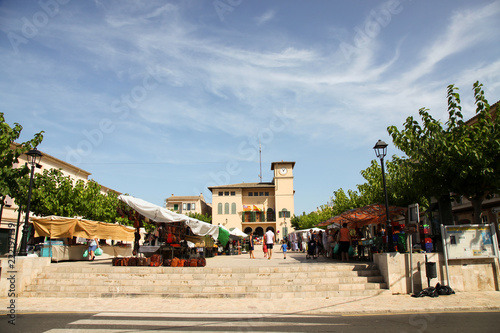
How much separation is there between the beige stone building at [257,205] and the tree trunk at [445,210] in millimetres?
47697

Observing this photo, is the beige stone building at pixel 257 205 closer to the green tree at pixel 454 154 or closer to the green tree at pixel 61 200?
the green tree at pixel 61 200

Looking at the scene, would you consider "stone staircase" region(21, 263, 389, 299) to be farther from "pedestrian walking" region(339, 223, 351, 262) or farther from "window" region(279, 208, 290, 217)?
"window" region(279, 208, 290, 217)

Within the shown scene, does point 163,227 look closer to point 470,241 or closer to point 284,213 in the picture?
point 470,241

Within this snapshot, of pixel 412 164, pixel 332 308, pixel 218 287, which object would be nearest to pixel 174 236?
pixel 218 287

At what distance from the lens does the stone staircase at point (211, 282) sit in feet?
29.9

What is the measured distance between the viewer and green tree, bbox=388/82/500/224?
9.46m

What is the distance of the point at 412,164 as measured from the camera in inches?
411

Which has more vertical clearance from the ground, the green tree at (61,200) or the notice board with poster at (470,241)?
the green tree at (61,200)

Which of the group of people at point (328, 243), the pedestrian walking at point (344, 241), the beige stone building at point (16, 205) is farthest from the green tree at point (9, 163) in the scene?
the pedestrian walking at point (344, 241)

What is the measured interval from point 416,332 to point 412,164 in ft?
20.4

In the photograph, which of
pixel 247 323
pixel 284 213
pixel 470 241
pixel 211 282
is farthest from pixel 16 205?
pixel 284 213

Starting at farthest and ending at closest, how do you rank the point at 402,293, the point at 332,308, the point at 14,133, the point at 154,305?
the point at 14,133 < the point at 402,293 < the point at 154,305 < the point at 332,308

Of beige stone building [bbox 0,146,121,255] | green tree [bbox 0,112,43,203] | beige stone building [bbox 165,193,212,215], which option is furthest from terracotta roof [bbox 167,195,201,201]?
green tree [bbox 0,112,43,203]

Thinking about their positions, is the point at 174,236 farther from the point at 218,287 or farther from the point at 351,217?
the point at 351,217
